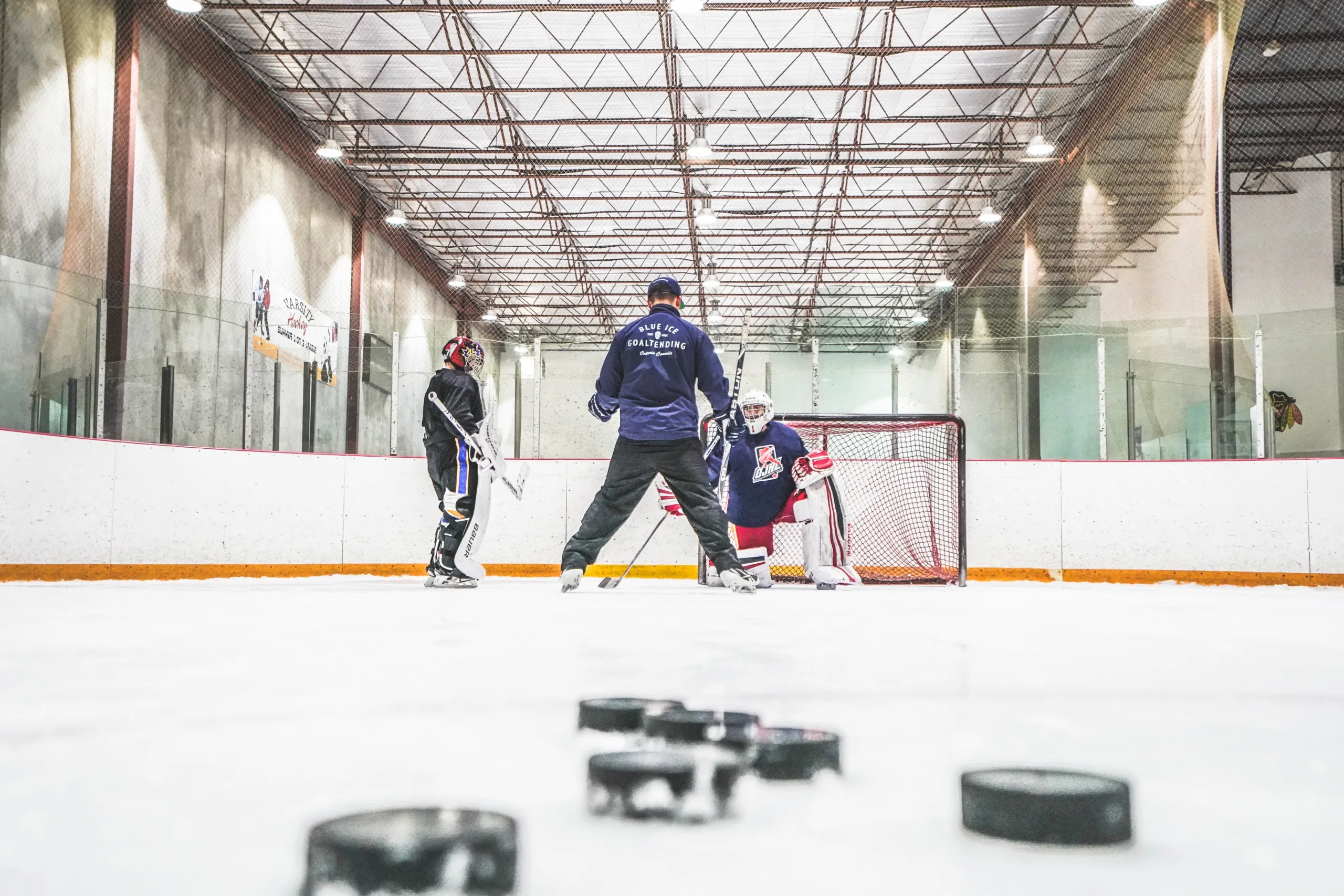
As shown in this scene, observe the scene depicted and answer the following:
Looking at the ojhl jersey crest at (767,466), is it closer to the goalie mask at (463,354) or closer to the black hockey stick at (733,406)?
the black hockey stick at (733,406)

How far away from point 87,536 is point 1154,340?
302 inches

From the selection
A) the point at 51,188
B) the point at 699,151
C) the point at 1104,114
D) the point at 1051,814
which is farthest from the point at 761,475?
the point at 1104,114

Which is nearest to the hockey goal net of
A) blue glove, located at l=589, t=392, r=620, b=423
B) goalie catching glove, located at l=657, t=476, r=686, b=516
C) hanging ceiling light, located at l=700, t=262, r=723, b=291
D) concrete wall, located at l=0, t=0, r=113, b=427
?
goalie catching glove, located at l=657, t=476, r=686, b=516

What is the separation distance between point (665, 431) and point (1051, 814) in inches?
155

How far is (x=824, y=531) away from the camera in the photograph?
662 centimetres

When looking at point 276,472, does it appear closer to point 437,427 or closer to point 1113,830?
point 437,427

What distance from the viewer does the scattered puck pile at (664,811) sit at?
33.3 inches

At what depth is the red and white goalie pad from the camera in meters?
6.32

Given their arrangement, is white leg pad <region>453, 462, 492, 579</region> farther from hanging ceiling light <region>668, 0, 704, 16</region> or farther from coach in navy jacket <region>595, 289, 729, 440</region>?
hanging ceiling light <region>668, 0, 704, 16</region>

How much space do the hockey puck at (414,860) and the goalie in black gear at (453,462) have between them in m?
5.19

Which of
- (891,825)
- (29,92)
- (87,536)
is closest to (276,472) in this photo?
(87,536)

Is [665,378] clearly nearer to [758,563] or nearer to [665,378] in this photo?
[665,378]

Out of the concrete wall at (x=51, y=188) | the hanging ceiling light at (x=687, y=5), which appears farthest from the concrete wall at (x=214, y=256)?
the hanging ceiling light at (x=687, y=5)

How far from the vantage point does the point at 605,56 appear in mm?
12734
